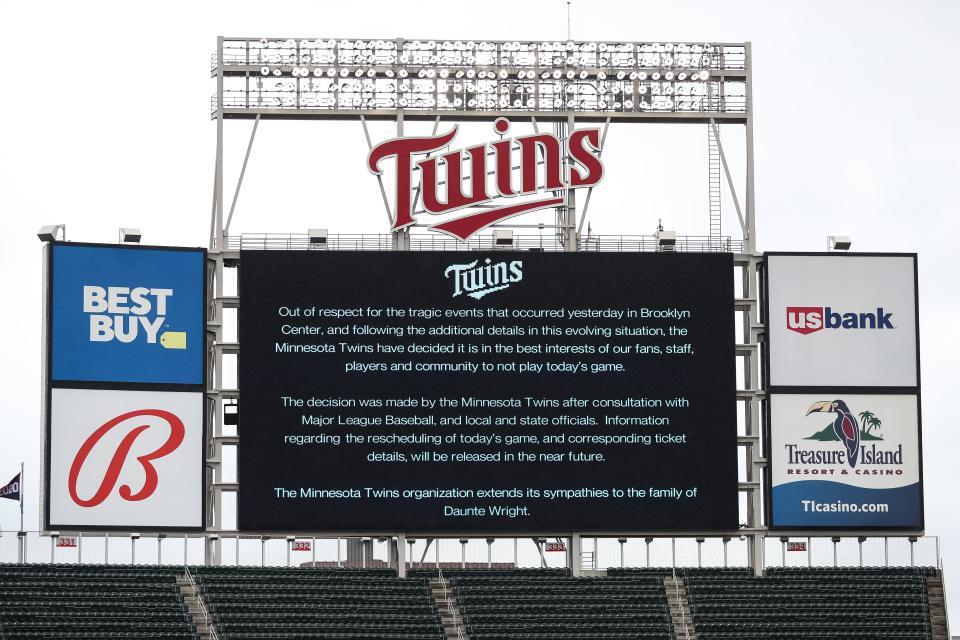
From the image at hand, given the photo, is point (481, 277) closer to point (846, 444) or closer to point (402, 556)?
point (402, 556)

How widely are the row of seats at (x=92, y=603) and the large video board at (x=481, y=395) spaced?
6.47 ft

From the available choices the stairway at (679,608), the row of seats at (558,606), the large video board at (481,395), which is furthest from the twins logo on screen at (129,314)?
the stairway at (679,608)

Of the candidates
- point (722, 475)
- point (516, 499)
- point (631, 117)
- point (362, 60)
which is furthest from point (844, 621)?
point (362, 60)

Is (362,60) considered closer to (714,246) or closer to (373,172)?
(373,172)

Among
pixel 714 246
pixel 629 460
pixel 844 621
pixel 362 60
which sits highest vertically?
pixel 362 60

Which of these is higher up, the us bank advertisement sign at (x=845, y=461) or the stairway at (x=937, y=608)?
the us bank advertisement sign at (x=845, y=461)

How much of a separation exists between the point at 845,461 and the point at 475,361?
6.29m

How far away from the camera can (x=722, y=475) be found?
40438 millimetres

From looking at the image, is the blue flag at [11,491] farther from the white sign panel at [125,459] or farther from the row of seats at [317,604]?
the row of seats at [317,604]

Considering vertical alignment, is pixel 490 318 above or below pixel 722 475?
above

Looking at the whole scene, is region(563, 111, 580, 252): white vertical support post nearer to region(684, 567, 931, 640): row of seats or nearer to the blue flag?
region(684, 567, 931, 640): row of seats

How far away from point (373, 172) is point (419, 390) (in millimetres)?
3641

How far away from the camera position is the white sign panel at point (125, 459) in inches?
1555

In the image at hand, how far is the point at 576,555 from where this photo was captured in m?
40.9
